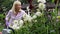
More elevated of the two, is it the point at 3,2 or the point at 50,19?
the point at 50,19

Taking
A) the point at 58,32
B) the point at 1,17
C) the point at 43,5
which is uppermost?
the point at 43,5

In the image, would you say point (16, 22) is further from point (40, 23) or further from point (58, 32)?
point (58, 32)

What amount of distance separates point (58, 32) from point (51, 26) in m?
0.11

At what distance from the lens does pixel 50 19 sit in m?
2.48

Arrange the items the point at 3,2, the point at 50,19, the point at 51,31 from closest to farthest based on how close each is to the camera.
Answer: the point at 51,31 < the point at 50,19 < the point at 3,2

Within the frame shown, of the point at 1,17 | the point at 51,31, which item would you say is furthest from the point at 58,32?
the point at 1,17

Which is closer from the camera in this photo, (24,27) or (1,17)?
(24,27)

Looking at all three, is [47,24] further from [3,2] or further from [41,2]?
[3,2]

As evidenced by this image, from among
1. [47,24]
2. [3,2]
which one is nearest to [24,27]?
[47,24]

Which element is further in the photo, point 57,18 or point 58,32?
point 57,18

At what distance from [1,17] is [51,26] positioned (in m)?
10.0

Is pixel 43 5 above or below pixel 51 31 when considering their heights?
above

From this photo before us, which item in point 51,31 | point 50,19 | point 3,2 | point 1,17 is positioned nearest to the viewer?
point 51,31

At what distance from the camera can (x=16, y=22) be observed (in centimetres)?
234
